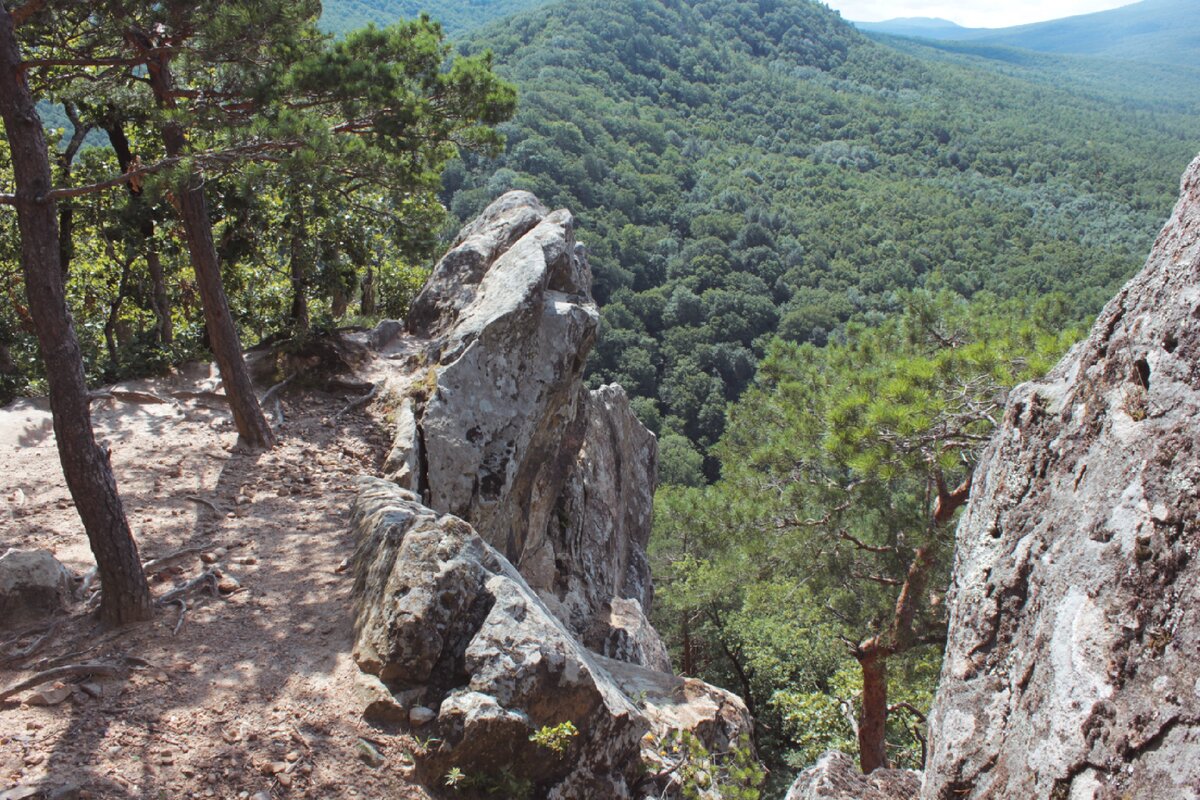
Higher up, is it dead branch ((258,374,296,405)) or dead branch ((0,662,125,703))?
dead branch ((258,374,296,405))

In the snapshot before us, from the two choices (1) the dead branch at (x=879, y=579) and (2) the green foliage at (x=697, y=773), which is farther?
(1) the dead branch at (x=879, y=579)

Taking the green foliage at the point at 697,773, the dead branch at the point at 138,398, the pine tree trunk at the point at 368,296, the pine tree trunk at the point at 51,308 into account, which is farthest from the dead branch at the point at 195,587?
the pine tree trunk at the point at 368,296

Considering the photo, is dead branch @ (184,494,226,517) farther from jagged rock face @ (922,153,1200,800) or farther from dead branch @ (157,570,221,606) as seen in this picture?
jagged rock face @ (922,153,1200,800)

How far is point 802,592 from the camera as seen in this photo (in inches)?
325

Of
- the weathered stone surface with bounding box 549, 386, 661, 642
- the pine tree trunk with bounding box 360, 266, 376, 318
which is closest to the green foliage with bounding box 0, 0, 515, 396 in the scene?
the pine tree trunk with bounding box 360, 266, 376, 318

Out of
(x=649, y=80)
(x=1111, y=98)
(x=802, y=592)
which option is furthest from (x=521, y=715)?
(x=1111, y=98)

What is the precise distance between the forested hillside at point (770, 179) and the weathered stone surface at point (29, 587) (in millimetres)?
30951

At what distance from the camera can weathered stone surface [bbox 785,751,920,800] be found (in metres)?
4.01

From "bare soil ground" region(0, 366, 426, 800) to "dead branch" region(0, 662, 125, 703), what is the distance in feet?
0.18

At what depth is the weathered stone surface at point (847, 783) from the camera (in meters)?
4.01

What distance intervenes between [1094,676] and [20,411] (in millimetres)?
9970

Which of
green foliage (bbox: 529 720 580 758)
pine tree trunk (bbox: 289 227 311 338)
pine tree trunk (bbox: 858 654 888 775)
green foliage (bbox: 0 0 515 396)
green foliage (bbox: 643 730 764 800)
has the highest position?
green foliage (bbox: 0 0 515 396)

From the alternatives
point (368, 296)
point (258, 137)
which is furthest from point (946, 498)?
point (368, 296)

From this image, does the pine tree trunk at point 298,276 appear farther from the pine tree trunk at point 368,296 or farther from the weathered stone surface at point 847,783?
the weathered stone surface at point 847,783
